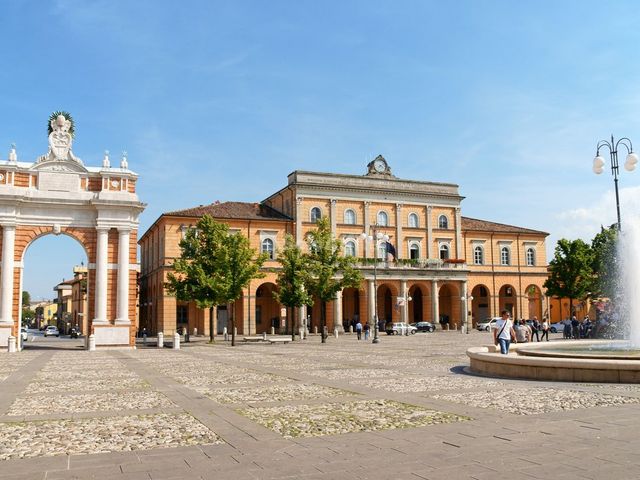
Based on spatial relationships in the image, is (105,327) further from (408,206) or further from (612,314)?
(408,206)

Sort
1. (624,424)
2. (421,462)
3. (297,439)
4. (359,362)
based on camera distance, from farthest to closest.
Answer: (359,362), (624,424), (297,439), (421,462)

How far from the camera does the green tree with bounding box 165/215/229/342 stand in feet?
127

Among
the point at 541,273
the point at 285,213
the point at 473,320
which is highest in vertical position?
the point at 285,213

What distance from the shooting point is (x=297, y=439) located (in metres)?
8.02

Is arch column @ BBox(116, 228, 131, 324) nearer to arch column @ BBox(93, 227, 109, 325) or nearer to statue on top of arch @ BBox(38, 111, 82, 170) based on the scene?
arch column @ BBox(93, 227, 109, 325)

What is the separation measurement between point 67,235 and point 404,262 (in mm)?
33798

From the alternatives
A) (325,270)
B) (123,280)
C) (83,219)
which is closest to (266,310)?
(325,270)

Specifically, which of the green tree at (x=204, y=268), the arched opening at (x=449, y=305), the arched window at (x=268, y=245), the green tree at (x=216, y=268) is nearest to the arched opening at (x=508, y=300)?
the arched opening at (x=449, y=305)

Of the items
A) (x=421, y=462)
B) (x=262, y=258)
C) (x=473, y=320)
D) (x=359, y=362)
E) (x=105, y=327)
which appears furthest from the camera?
(x=473, y=320)

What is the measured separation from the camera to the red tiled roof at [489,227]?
217 ft

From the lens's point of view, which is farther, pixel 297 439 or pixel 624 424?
pixel 624 424

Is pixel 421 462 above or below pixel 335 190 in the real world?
below

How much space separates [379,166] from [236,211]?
1565 centimetres

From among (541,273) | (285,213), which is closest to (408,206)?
(285,213)
